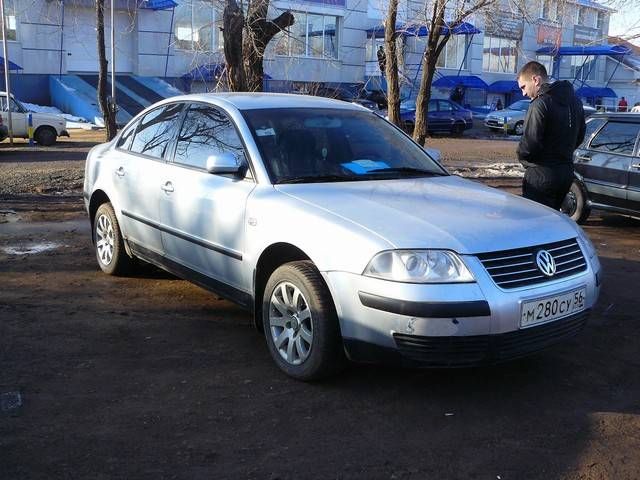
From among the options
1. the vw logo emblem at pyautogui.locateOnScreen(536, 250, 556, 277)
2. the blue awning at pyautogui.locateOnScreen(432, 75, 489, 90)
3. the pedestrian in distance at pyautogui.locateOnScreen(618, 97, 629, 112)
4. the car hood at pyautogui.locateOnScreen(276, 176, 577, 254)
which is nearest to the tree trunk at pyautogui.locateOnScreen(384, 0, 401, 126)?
the car hood at pyautogui.locateOnScreen(276, 176, 577, 254)

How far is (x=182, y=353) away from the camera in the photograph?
A: 15.6 feet

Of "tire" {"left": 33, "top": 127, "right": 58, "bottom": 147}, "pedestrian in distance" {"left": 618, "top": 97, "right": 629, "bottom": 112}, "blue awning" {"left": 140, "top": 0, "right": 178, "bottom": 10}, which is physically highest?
"blue awning" {"left": 140, "top": 0, "right": 178, "bottom": 10}

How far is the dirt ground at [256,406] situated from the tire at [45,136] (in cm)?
1511

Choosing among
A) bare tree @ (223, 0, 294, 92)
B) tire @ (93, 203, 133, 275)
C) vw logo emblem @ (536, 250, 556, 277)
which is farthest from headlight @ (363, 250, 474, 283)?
bare tree @ (223, 0, 294, 92)

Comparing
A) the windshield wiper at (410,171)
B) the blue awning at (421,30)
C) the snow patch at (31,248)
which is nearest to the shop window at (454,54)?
the blue awning at (421,30)

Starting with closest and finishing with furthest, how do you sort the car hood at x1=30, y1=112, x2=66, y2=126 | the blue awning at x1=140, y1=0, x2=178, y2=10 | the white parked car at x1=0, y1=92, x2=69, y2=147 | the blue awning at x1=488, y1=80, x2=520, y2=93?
the white parked car at x1=0, y1=92, x2=69, y2=147 → the car hood at x1=30, y1=112, x2=66, y2=126 → the blue awning at x1=140, y1=0, x2=178, y2=10 → the blue awning at x1=488, y1=80, x2=520, y2=93

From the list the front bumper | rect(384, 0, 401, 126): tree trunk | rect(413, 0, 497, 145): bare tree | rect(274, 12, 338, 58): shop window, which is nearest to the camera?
the front bumper

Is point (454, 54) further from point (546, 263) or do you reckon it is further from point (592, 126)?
point (546, 263)

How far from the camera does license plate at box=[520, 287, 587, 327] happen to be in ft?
12.5

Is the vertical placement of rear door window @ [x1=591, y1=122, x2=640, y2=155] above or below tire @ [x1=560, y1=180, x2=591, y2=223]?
above

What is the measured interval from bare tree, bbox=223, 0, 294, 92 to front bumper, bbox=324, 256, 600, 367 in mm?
8169

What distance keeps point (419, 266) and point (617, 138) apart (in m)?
6.60

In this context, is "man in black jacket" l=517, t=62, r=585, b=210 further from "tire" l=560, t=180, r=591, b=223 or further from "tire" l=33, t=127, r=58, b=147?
"tire" l=33, t=127, r=58, b=147

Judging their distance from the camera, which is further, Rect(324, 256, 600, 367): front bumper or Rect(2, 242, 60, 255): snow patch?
Rect(2, 242, 60, 255): snow patch
